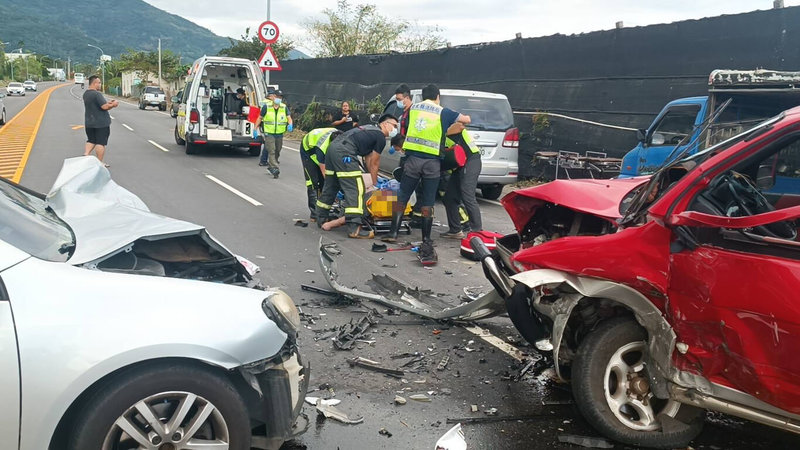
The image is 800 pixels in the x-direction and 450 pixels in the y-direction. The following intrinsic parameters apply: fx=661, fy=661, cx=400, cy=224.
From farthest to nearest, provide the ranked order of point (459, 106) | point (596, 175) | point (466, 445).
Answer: point (596, 175) < point (459, 106) < point (466, 445)

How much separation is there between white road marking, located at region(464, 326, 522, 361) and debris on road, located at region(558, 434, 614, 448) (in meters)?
1.09

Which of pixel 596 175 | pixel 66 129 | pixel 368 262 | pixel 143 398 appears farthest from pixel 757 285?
pixel 66 129

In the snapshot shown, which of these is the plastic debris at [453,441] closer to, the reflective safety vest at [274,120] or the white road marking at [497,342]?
the white road marking at [497,342]

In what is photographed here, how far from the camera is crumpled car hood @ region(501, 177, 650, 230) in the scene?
14.3 feet

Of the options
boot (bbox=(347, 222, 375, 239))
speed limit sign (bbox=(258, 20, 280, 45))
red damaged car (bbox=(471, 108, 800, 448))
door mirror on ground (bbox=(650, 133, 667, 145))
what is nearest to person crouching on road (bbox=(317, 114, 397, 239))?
boot (bbox=(347, 222, 375, 239))

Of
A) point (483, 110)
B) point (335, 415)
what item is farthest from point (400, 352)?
point (483, 110)

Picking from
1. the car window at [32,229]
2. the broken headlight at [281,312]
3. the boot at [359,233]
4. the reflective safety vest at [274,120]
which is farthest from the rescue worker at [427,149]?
the reflective safety vest at [274,120]

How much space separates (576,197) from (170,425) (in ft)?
9.85

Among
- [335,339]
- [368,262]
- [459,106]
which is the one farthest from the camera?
[459,106]

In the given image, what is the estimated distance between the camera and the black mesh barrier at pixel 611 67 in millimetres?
10375

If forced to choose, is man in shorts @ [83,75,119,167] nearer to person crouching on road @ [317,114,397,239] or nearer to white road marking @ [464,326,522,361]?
person crouching on road @ [317,114,397,239]

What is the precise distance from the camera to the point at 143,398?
2.63 m

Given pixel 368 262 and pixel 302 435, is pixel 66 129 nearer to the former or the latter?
pixel 368 262

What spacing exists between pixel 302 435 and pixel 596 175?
9.77m
